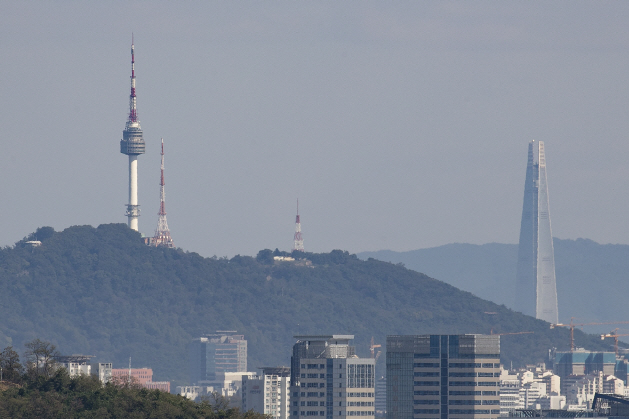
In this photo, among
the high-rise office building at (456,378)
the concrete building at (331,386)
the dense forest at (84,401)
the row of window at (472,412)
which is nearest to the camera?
the dense forest at (84,401)

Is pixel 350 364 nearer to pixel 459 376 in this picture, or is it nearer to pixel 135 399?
pixel 459 376

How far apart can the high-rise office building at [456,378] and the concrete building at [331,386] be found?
39.3 ft

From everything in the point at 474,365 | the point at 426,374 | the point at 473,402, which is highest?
the point at 474,365

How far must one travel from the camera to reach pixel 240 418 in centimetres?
10475

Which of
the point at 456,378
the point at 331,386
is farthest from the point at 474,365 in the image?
the point at 331,386

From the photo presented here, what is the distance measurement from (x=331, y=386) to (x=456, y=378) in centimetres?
1895

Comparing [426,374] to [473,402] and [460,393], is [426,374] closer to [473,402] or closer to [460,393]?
[460,393]

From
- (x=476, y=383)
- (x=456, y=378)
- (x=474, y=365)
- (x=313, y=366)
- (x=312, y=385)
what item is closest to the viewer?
(x=312, y=385)

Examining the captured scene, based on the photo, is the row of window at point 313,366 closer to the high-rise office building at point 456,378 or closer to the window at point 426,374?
the window at point 426,374

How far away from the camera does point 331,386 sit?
611 feet

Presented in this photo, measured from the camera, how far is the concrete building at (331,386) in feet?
605

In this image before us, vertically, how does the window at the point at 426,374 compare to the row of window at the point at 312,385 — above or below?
above

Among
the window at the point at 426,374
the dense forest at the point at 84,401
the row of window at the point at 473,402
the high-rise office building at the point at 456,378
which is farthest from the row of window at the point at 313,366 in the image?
the dense forest at the point at 84,401

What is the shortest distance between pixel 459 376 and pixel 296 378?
22075 mm
